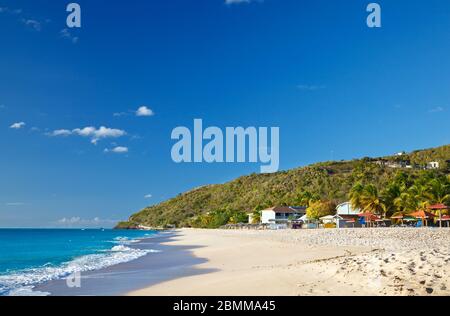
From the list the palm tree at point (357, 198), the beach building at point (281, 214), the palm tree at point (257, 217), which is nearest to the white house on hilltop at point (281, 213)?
the beach building at point (281, 214)

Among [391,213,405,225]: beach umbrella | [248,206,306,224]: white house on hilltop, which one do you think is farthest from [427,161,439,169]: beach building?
[391,213,405,225]: beach umbrella

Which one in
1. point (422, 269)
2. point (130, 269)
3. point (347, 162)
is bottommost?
point (130, 269)

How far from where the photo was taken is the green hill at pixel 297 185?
101125 millimetres

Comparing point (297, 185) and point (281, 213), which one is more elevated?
point (297, 185)

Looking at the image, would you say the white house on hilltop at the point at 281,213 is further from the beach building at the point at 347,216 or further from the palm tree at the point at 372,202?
the palm tree at the point at 372,202

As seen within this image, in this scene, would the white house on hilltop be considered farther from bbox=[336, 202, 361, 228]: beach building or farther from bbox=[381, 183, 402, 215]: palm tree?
bbox=[381, 183, 402, 215]: palm tree

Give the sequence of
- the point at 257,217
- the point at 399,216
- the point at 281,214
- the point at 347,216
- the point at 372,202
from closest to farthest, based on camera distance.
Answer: the point at 399,216, the point at 372,202, the point at 347,216, the point at 281,214, the point at 257,217

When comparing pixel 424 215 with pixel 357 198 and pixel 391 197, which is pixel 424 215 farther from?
pixel 357 198

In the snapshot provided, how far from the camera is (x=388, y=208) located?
58000 mm

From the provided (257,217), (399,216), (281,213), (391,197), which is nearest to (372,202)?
(391,197)

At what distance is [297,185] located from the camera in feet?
382
